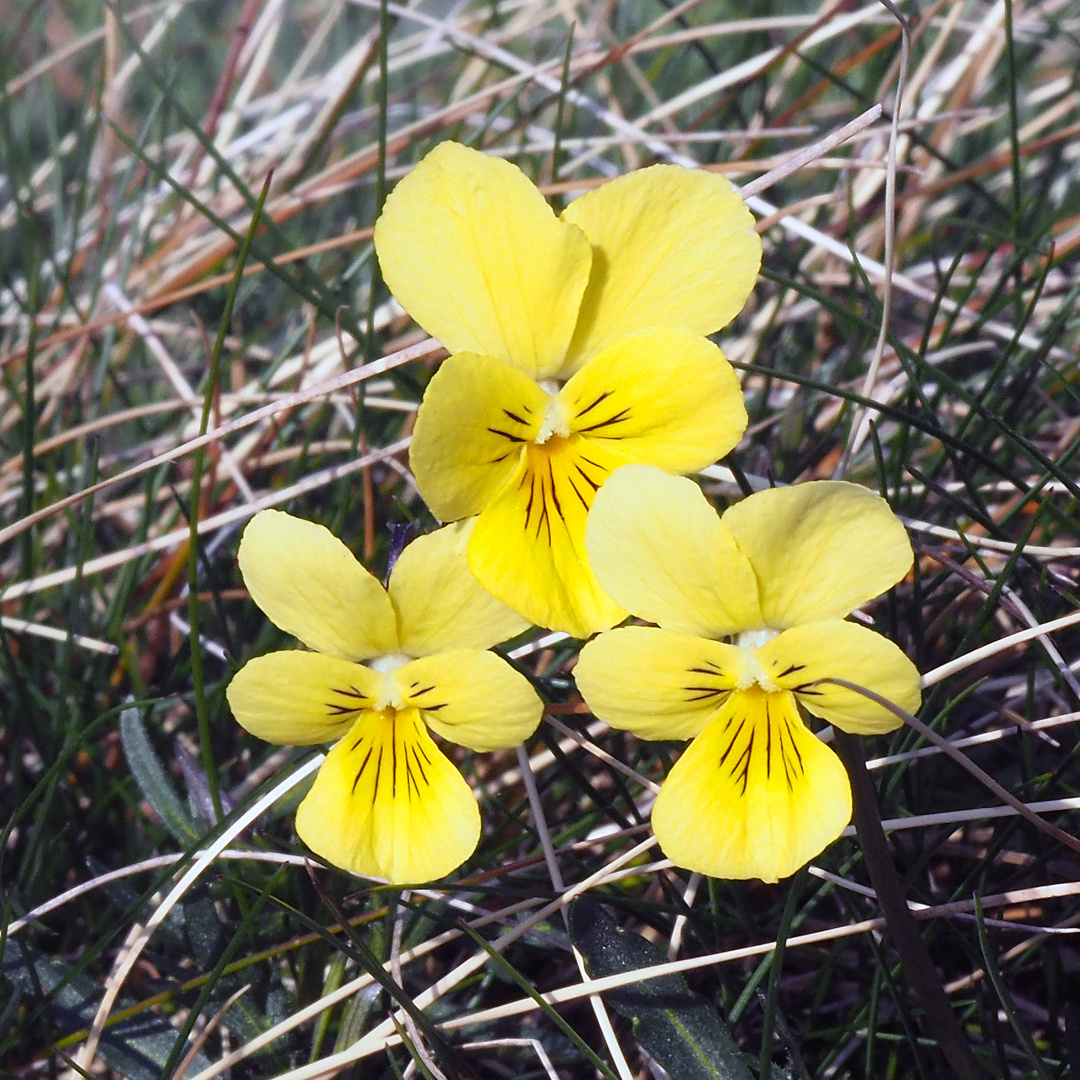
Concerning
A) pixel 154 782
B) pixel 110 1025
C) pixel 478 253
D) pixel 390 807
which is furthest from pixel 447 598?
pixel 110 1025

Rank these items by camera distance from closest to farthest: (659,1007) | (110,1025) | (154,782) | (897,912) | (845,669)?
1. (845,669)
2. (897,912)
3. (659,1007)
4. (110,1025)
5. (154,782)

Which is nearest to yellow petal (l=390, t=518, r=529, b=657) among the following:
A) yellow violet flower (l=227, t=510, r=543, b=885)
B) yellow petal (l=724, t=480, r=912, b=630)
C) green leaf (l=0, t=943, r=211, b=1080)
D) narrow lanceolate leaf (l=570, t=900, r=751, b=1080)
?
yellow violet flower (l=227, t=510, r=543, b=885)

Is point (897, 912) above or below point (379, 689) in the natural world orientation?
below

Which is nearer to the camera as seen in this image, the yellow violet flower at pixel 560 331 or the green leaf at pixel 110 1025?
the yellow violet flower at pixel 560 331

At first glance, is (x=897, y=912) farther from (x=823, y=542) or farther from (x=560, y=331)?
(x=560, y=331)

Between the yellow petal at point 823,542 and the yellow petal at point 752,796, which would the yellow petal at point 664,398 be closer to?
the yellow petal at point 823,542

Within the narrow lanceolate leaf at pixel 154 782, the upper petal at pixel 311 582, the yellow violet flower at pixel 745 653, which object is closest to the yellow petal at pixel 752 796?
the yellow violet flower at pixel 745 653
